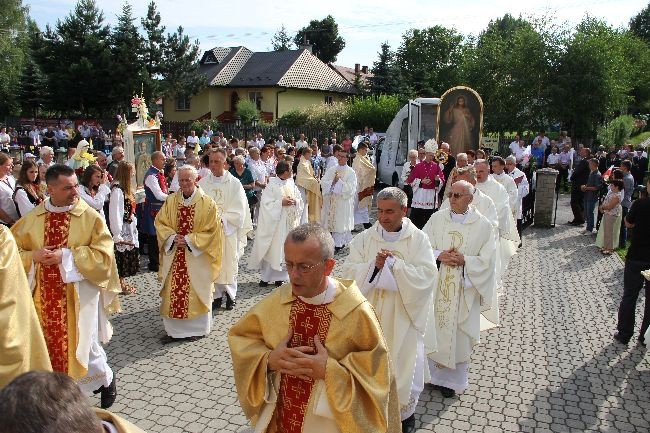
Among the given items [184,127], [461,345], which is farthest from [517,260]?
[184,127]

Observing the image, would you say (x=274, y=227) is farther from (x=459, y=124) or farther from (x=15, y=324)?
(x=459, y=124)

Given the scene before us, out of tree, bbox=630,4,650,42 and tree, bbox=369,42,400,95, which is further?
tree, bbox=630,4,650,42

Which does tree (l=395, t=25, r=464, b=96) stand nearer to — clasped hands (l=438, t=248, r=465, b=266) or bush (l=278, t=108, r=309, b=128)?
bush (l=278, t=108, r=309, b=128)

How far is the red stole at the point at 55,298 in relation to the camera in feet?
16.4

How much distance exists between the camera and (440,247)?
233 inches

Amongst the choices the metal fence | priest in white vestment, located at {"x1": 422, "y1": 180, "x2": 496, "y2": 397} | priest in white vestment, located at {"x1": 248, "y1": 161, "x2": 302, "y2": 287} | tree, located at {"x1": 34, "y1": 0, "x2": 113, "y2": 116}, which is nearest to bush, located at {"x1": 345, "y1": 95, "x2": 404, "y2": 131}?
the metal fence

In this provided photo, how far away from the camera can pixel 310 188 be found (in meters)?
12.0

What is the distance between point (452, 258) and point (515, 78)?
29.5 m

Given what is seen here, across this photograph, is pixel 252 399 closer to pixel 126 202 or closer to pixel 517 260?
pixel 126 202

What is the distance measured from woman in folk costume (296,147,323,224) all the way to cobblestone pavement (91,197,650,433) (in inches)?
120

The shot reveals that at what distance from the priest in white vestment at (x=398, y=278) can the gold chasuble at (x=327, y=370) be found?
1.41 meters

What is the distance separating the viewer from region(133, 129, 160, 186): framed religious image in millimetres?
11797

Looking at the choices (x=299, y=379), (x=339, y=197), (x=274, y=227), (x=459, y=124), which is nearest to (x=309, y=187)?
(x=339, y=197)

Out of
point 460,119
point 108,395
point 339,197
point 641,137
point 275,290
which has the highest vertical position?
point 460,119
